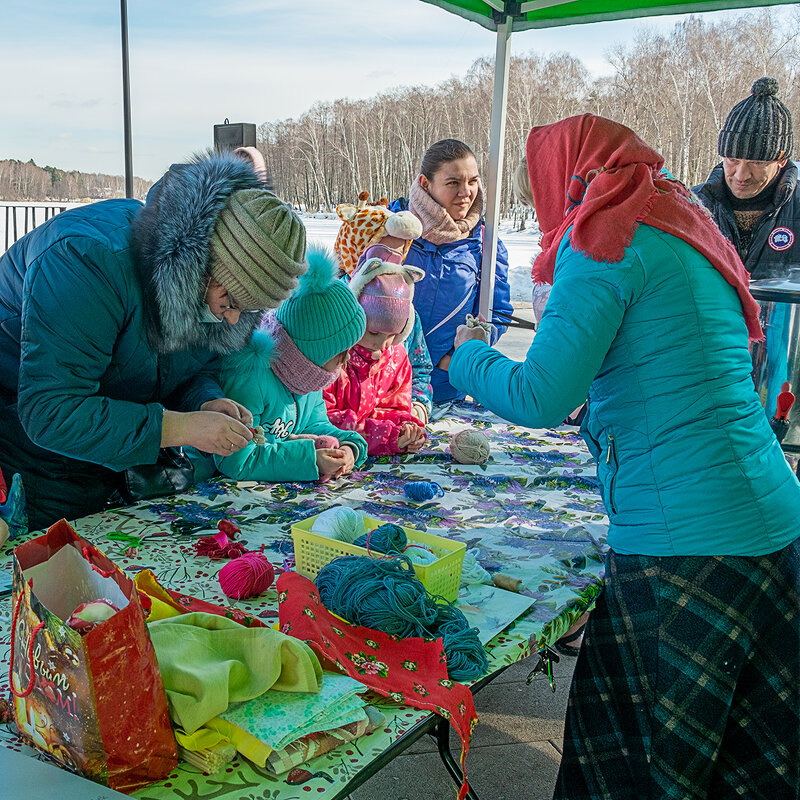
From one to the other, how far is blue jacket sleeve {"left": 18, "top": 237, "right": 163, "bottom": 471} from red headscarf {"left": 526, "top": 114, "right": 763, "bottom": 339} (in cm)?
89

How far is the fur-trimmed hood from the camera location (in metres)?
1.57

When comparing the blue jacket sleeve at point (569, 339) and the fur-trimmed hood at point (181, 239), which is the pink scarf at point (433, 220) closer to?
the fur-trimmed hood at point (181, 239)

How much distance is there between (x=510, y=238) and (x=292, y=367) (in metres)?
2.44

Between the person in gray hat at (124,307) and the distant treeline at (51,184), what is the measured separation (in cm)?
632

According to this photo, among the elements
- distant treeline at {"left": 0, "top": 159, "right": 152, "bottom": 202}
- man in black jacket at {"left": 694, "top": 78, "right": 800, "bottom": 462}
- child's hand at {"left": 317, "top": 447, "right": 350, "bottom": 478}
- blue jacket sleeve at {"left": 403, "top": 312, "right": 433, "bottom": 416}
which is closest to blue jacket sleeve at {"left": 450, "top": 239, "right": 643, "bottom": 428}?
child's hand at {"left": 317, "top": 447, "right": 350, "bottom": 478}

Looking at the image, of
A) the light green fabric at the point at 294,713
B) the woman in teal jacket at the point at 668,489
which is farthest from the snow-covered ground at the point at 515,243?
the light green fabric at the point at 294,713

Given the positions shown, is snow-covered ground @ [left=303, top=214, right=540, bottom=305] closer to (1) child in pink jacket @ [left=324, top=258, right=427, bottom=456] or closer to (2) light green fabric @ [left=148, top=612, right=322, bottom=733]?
(1) child in pink jacket @ [left=324, top=258, right=427, bottom=456]

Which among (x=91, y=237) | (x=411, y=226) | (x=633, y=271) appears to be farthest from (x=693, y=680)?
(x=411, y=226)

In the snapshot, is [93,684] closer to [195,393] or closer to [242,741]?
[242,741]

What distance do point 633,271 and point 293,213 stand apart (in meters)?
0.74

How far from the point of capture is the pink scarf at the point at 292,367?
216 centimetres

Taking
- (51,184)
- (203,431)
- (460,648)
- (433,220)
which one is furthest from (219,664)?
(51,184)

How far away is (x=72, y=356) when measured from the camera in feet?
5.08

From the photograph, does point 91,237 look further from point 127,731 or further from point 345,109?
point 345,109
